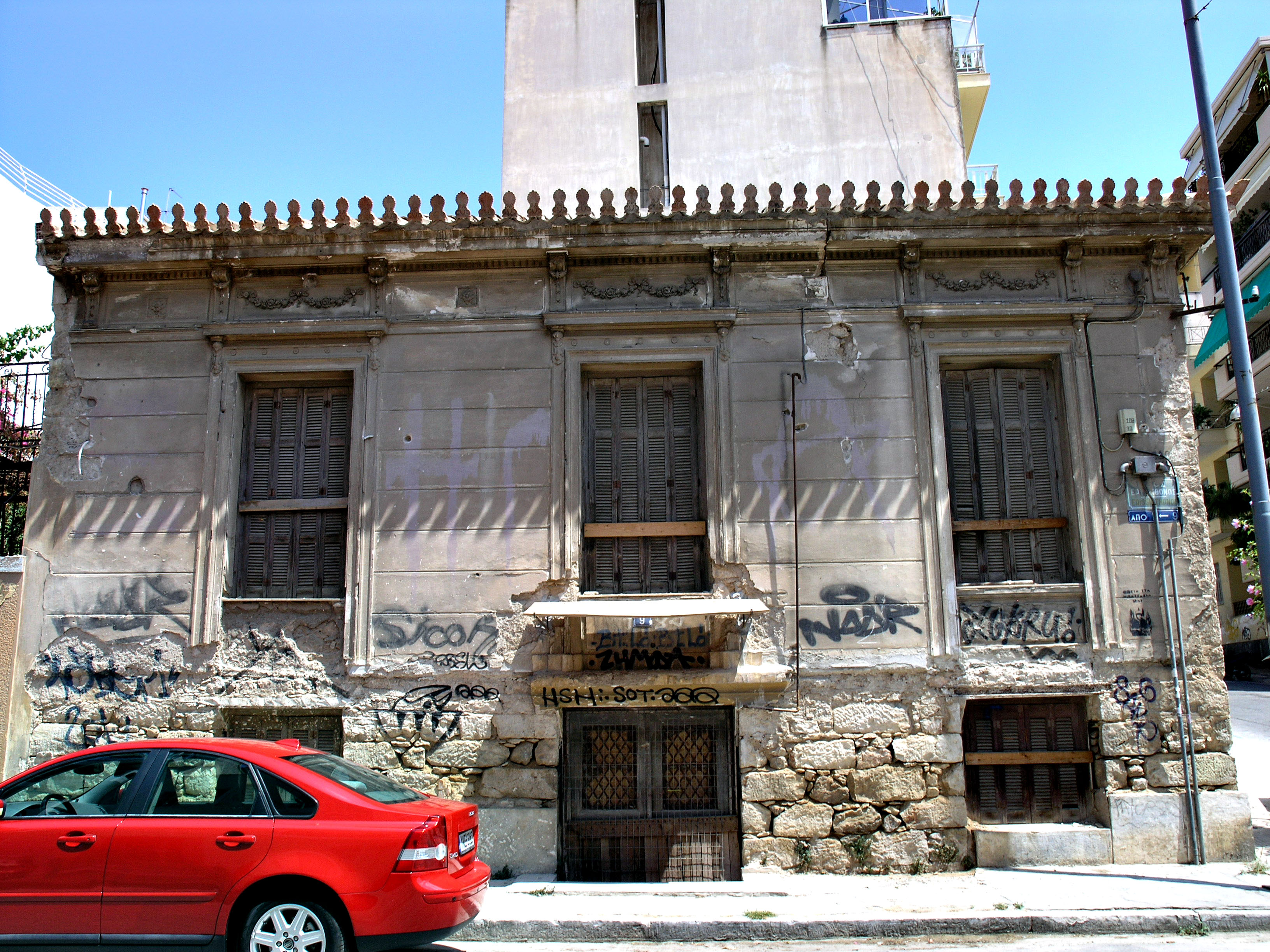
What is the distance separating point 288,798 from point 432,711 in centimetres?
340

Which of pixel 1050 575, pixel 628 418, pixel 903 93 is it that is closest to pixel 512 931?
pixel 628 418

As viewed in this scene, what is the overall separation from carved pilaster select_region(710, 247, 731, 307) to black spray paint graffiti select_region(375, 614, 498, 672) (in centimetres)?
398

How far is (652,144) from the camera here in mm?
15203

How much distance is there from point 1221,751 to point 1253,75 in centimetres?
3120

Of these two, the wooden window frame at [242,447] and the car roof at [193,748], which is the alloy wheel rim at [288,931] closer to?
the car roof at [193,748]

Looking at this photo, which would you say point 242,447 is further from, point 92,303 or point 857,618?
point 857,618

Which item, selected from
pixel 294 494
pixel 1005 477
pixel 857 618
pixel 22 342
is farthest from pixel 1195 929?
pixel 22 342

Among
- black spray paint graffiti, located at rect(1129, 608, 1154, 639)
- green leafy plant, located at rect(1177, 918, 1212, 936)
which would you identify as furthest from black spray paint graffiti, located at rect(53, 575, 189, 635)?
black spray paint graffiti, located at rect(1129, 608, 1154, 639)

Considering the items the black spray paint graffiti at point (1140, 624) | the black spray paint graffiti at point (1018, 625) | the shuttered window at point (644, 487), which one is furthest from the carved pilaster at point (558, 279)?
the black spray paint graffiti at point (1140, 624)

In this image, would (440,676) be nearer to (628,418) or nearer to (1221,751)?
(628,418)

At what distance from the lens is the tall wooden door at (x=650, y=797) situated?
8.73 meters

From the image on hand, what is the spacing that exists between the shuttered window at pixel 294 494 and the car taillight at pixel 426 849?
4342mm

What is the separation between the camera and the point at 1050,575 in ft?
30.7

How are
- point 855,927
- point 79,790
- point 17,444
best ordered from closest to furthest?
point 79,790 < point 855,927 < point 17,444
